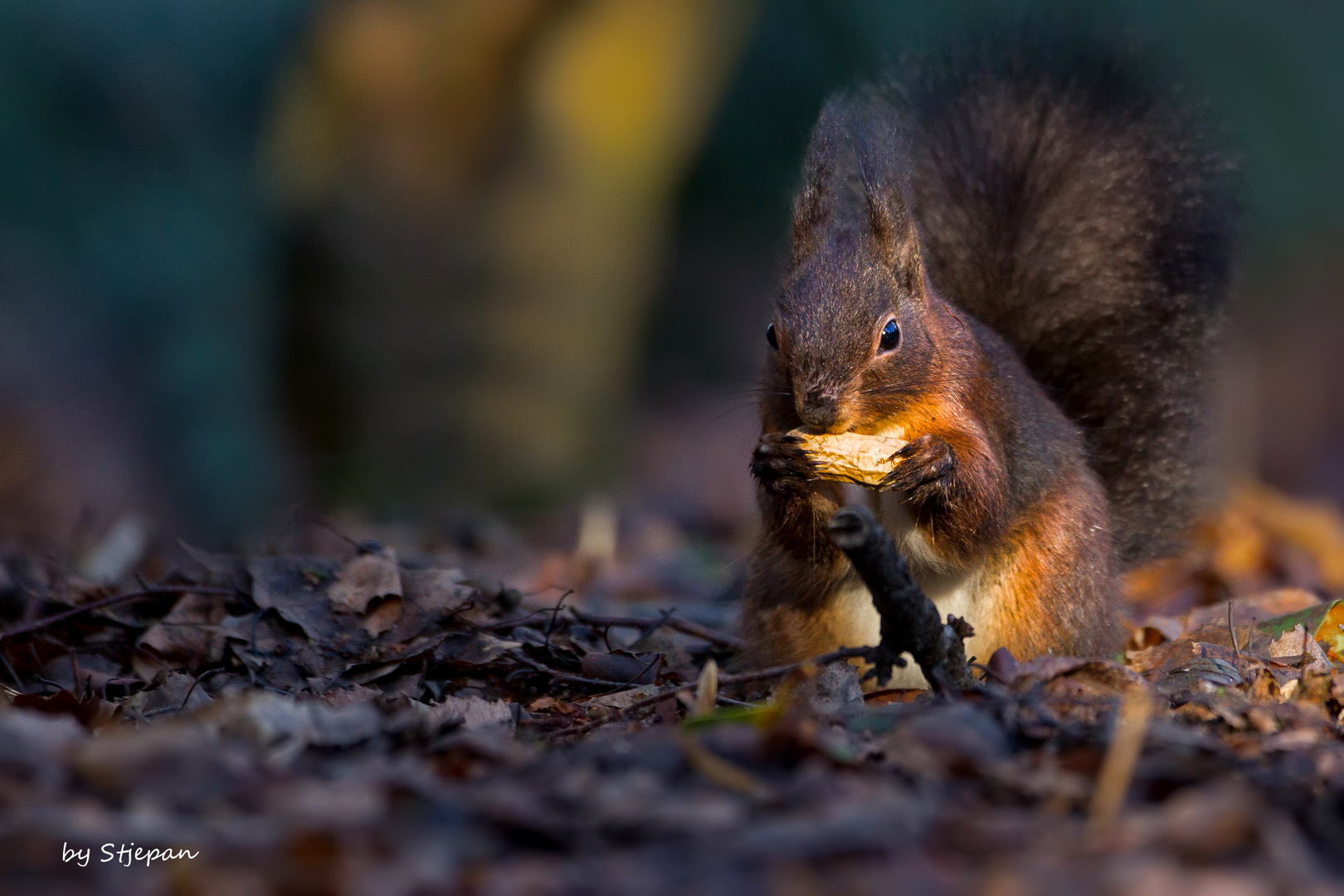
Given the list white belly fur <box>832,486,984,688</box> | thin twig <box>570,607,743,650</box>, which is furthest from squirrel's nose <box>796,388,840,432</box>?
thin twig <box>570,607,743,650</box>

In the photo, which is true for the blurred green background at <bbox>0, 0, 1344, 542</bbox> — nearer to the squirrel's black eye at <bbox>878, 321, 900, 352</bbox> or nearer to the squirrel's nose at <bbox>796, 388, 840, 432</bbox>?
the squirrel's black eye at <bbox>878, 321, 900, 352</bbox>

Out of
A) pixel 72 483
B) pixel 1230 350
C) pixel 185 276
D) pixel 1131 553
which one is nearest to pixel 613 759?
pixel 1131 553

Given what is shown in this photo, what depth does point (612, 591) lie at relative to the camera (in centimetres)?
432

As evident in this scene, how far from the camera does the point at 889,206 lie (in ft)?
9.86

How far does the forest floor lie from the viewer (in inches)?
57.4

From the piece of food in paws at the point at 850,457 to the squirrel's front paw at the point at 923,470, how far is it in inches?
0.8

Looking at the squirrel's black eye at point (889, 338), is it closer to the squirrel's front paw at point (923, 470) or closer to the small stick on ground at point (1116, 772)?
the squirrel's front paw at point (923, 470)

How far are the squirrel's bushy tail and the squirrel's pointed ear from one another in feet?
1.89

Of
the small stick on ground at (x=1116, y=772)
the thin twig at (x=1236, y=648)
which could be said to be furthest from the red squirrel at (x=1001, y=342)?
the small stick on ground at (x=1116, y=772)

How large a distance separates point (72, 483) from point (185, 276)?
7.56 ft

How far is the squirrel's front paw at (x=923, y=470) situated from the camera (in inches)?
110

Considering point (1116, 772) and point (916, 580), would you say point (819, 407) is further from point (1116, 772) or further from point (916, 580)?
point (1116, 772)

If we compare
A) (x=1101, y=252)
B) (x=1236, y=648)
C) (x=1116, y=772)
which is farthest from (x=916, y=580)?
(x=1116, y=772)

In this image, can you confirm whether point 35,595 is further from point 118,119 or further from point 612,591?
point 118,119
